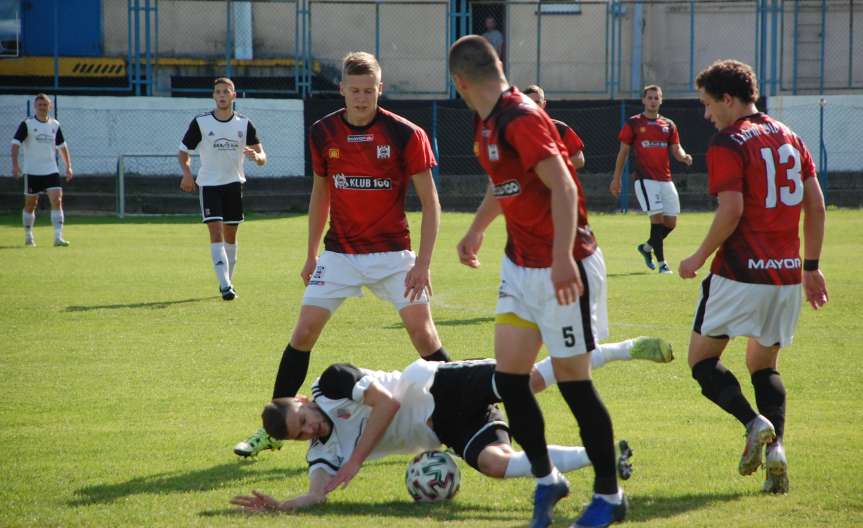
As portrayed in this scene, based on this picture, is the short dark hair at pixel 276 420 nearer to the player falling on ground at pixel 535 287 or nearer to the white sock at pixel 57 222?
the player falling on ground at pixel 535 287

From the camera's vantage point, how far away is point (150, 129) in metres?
27.5

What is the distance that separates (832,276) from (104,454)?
11.1 meters

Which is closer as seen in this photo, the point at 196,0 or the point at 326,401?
the point at 326,401

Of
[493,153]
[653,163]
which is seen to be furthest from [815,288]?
[653,163]

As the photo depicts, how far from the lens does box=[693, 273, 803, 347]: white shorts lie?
5.68 meters

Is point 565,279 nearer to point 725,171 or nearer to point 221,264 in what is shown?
point 725,171

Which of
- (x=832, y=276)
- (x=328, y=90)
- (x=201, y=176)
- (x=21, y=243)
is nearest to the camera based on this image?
(x=201, y=176)

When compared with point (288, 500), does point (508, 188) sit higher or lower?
higher

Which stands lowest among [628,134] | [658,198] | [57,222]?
[57,222]

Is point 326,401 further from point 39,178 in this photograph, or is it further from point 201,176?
point 39,178

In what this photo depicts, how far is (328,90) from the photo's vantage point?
30312 mm

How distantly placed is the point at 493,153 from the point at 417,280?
1756mm

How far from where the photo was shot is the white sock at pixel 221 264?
12.9m

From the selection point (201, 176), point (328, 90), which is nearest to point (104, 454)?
point (201, 176)
